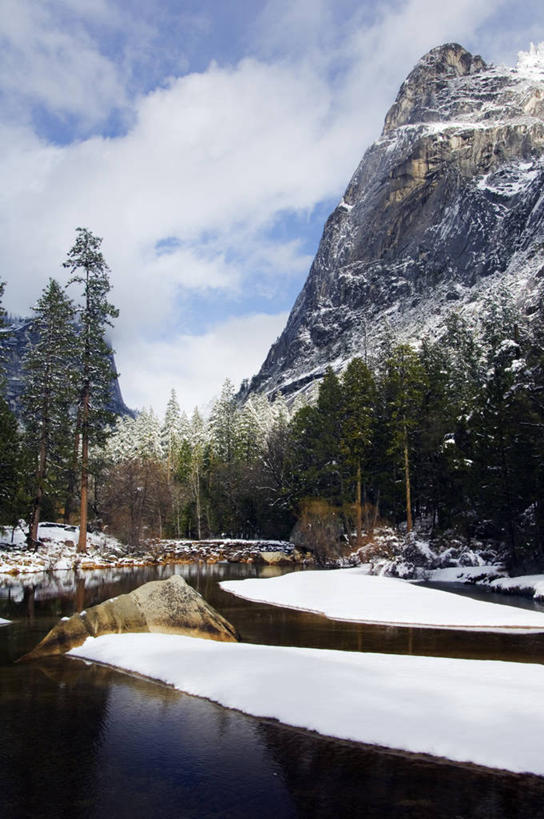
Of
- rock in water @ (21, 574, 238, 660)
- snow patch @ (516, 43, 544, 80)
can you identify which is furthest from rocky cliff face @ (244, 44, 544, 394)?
rock in water @ (21, 574, 238, 660)

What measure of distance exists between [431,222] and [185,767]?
166 metres

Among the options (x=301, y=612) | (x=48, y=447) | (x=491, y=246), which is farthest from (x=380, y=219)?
(x=301, y=612)

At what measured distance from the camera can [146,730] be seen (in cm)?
668

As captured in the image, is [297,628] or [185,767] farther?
[297,628]

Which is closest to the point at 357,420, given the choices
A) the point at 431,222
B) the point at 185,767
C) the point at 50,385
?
the point at 50,385

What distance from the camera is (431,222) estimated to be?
6058 inches

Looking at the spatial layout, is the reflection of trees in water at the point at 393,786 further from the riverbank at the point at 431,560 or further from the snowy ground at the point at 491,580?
the riverbank at the point at 431,560

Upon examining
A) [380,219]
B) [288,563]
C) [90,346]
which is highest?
[380,219]

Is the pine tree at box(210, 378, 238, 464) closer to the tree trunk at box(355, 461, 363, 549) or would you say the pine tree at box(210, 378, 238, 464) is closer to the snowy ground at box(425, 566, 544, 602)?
the tree trunk at box(355, 461, 363, 549)

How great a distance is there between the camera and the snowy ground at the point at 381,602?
573 inches

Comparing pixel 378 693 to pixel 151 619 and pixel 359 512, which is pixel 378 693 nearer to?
pixel 151 619

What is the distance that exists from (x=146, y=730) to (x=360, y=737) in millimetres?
2670

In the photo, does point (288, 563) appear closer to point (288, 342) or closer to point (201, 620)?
point (201, 620)

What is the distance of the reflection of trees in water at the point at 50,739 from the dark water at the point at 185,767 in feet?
0.05
